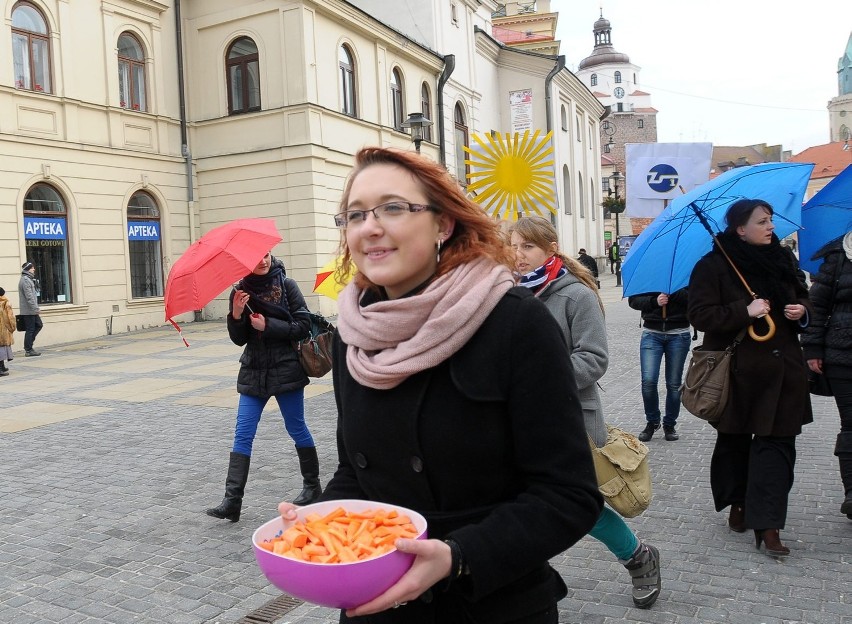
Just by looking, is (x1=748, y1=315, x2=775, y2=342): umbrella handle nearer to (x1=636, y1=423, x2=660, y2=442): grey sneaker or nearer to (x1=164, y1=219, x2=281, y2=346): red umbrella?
Answer: (x1=164, y1=219, x2=281, y2=346): red umbrella

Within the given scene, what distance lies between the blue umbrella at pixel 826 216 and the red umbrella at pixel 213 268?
144 inches

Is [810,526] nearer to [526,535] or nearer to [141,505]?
[526,535]

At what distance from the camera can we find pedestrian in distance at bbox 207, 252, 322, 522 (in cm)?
584

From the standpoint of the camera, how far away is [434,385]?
178 centimetres

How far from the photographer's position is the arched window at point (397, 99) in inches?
1057

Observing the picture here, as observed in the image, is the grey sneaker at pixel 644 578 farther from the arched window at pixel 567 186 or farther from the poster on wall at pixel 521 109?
the arched window at pixel 567 186

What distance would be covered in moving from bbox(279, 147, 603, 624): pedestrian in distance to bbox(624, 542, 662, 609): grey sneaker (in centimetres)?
224

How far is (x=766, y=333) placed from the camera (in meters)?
4.75

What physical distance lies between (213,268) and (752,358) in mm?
3466

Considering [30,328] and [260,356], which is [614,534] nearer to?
[260,356]

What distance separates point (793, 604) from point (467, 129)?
100 feet

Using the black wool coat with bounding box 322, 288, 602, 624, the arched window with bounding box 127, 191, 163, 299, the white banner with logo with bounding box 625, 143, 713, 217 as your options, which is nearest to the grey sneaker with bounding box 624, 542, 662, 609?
the black wool coat with bounding box 322, 288, 602, 624

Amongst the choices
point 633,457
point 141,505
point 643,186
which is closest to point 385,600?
point 633,457

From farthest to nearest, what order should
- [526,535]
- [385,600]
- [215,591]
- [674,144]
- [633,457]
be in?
[674,144], [215,591], [633,457], [526,535], [385,600]
